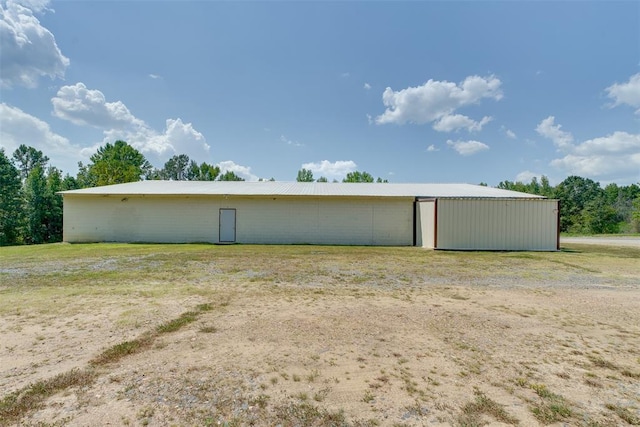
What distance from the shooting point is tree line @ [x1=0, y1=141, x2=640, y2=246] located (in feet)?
81.8

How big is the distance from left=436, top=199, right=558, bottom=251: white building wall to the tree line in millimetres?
6834

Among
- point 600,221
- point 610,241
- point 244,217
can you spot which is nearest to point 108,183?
point 244,217

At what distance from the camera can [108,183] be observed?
32.2 m

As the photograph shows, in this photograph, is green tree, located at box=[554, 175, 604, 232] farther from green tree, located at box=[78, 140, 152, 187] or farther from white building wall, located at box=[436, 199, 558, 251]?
green tree, located at box=[78, 140, 152, 187]

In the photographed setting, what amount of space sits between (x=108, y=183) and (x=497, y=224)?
3739cm

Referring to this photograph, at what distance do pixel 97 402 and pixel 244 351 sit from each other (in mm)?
1388

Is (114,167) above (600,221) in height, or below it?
above

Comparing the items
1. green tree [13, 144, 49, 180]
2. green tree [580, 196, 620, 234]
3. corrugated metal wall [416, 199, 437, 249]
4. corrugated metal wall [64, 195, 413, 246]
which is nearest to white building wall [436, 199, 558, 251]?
corrugated metal wall [416, 199, 437, 249]

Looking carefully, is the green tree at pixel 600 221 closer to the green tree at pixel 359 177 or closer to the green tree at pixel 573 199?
the green tree at pixel 573 199

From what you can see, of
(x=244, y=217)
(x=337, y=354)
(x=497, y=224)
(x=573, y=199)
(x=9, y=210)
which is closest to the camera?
(x=337, y=354)

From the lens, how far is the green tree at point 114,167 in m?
32.6

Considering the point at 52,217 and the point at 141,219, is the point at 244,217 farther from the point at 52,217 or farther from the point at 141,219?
the point at 52,217

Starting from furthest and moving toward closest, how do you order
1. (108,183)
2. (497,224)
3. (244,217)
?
(108,183) < (244,217) < (497,224)

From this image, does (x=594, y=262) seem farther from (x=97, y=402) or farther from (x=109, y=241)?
(x=109, y=241)
